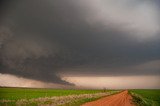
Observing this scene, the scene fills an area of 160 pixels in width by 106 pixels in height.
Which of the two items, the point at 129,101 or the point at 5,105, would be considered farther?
the point at 5,105

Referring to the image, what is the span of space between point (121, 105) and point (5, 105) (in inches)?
282

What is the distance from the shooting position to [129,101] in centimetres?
1596

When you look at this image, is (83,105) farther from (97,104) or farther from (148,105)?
(148,105)

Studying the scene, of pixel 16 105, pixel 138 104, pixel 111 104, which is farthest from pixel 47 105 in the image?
pixel 138 104

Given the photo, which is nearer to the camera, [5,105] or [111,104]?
[111,104]

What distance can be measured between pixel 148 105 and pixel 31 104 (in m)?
6.79

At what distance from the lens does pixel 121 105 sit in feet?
49.1

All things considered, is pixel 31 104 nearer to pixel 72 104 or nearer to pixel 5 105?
pixel 5 105

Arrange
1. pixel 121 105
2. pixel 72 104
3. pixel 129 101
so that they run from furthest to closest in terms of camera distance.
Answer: pixel 72 104 → pixel 129 101 → pixel 121 105

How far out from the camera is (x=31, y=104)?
18.2 m

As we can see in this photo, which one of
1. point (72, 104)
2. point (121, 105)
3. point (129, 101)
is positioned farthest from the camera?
point (72, 104)

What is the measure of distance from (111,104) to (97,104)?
2.92 feet

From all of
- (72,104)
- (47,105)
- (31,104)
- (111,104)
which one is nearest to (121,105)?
(111,104)

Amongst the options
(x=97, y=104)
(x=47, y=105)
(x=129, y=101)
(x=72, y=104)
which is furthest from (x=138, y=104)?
(x=47, y=105)
